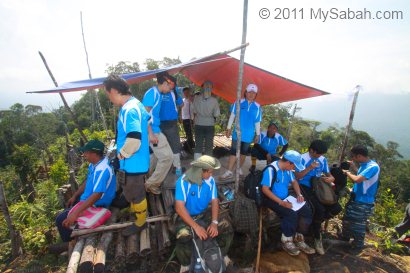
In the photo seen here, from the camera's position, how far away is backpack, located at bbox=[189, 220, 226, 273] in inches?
106

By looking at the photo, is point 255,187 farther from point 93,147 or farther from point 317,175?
point 93,147

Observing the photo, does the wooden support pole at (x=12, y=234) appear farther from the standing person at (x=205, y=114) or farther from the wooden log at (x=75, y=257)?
the standing person at (x=205, y=114)

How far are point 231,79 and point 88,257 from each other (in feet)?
15.0

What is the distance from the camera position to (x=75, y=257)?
2742 millimetres

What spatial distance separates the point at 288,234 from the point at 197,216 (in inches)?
56.7

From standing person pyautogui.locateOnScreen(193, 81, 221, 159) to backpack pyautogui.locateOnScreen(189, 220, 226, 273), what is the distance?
2390mm

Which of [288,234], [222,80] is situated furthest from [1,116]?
[288,234]

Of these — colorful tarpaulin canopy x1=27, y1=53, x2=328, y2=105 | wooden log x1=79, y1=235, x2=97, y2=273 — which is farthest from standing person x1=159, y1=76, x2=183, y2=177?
wooden log x1=79, y1=235, x2=97, y2=273

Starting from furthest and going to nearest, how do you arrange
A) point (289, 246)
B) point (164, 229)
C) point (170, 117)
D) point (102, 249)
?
point (170, 117) → point (289, 246) → point (164, 229) → point (102, 249)

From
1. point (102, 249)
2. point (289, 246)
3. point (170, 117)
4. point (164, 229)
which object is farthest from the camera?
point (170, 117)

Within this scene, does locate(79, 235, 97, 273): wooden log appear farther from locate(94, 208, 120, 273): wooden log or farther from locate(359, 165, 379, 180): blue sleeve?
locate(359, 165, 379, 180): blue sleeve

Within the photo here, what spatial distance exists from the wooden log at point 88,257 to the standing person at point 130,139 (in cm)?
41

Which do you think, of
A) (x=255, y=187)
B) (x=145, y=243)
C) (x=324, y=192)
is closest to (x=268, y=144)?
(x=324, y=192)

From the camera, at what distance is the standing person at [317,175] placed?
3646 millimetres
